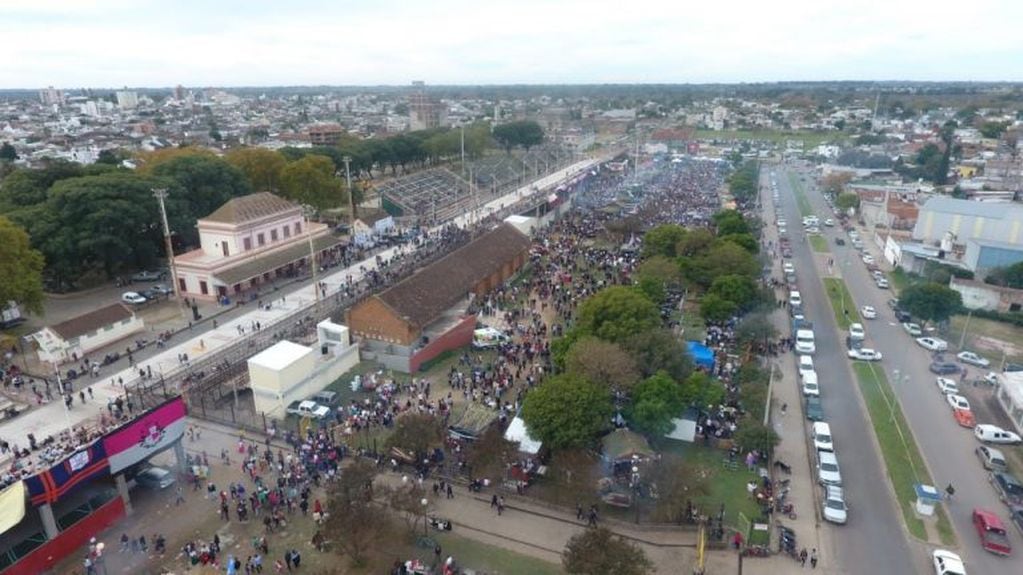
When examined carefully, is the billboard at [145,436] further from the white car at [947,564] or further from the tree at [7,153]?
the tree at [7,153]

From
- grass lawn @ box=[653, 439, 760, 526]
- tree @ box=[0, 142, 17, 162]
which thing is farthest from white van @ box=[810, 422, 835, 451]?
tree @ box=[0, 142, 17, 162]

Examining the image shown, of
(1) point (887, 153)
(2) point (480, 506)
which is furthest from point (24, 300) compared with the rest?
(1) point (887, 153)

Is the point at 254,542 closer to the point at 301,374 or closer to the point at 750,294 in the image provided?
the point at 301,374

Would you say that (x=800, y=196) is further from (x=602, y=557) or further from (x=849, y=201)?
(x=602, y=557)

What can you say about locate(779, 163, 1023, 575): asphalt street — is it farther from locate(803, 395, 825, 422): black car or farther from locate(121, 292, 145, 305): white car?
locate(121, 292, 145, 305): white car

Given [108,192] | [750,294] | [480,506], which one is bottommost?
[480,506]

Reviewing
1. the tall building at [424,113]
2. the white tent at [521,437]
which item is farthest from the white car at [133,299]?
the tall building at [424,113]
